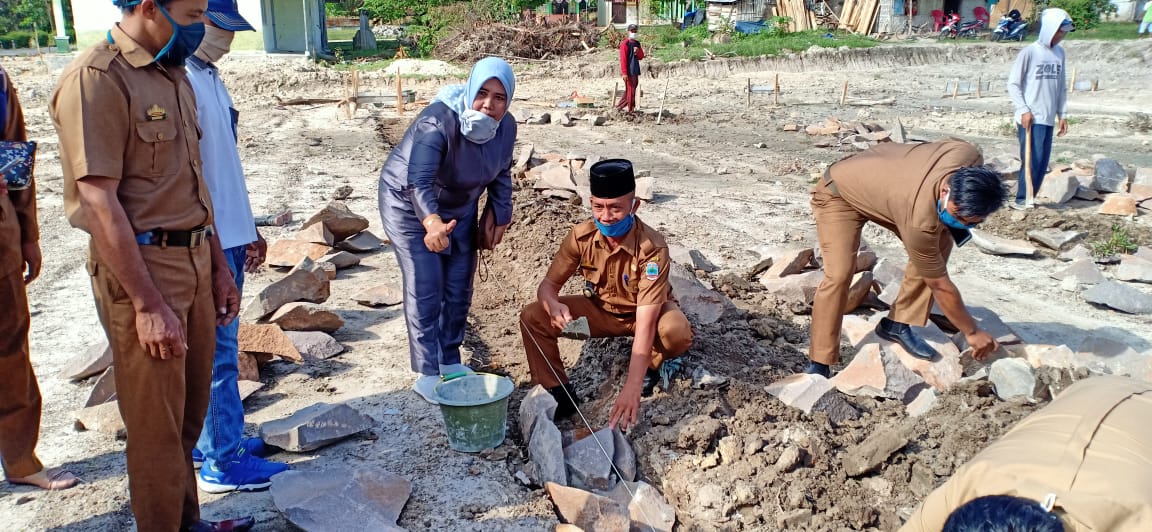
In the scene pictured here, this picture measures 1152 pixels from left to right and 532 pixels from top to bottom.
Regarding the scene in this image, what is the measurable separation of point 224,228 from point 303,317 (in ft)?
6.53

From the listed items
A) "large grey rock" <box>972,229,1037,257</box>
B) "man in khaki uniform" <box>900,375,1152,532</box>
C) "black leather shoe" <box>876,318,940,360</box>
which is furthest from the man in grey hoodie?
"man in khaki uniform" <box>900,375,1152,532</box>

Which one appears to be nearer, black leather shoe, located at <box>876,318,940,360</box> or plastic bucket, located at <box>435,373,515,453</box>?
plastic bucket, located at <box>435,373,515,453</box>

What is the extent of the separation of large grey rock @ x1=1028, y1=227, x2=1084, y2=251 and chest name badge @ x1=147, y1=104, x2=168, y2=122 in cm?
702

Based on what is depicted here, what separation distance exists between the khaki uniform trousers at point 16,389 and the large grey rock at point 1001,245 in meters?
6.91

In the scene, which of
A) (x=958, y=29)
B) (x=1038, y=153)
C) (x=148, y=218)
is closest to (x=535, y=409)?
(x=148, y=218)

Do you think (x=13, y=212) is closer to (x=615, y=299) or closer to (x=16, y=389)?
(x=16, y=389)

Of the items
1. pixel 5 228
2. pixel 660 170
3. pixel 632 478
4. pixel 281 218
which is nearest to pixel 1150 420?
pixel 632 478

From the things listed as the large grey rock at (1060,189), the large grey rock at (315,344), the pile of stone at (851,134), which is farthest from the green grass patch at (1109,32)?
the large grey rock at (315,344)

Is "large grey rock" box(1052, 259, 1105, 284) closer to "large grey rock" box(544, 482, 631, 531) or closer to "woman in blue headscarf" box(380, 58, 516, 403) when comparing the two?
"woman in blue headscarf" box(380, 58, 516, 403)

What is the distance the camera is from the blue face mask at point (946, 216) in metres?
3.64

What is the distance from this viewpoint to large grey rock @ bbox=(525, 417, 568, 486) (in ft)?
10.9

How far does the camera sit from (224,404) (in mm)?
3084

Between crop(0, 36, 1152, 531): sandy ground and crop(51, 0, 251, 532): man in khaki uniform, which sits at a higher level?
crop(51, 0, 251, 532): man in khaki uniform

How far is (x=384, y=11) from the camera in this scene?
107ft
